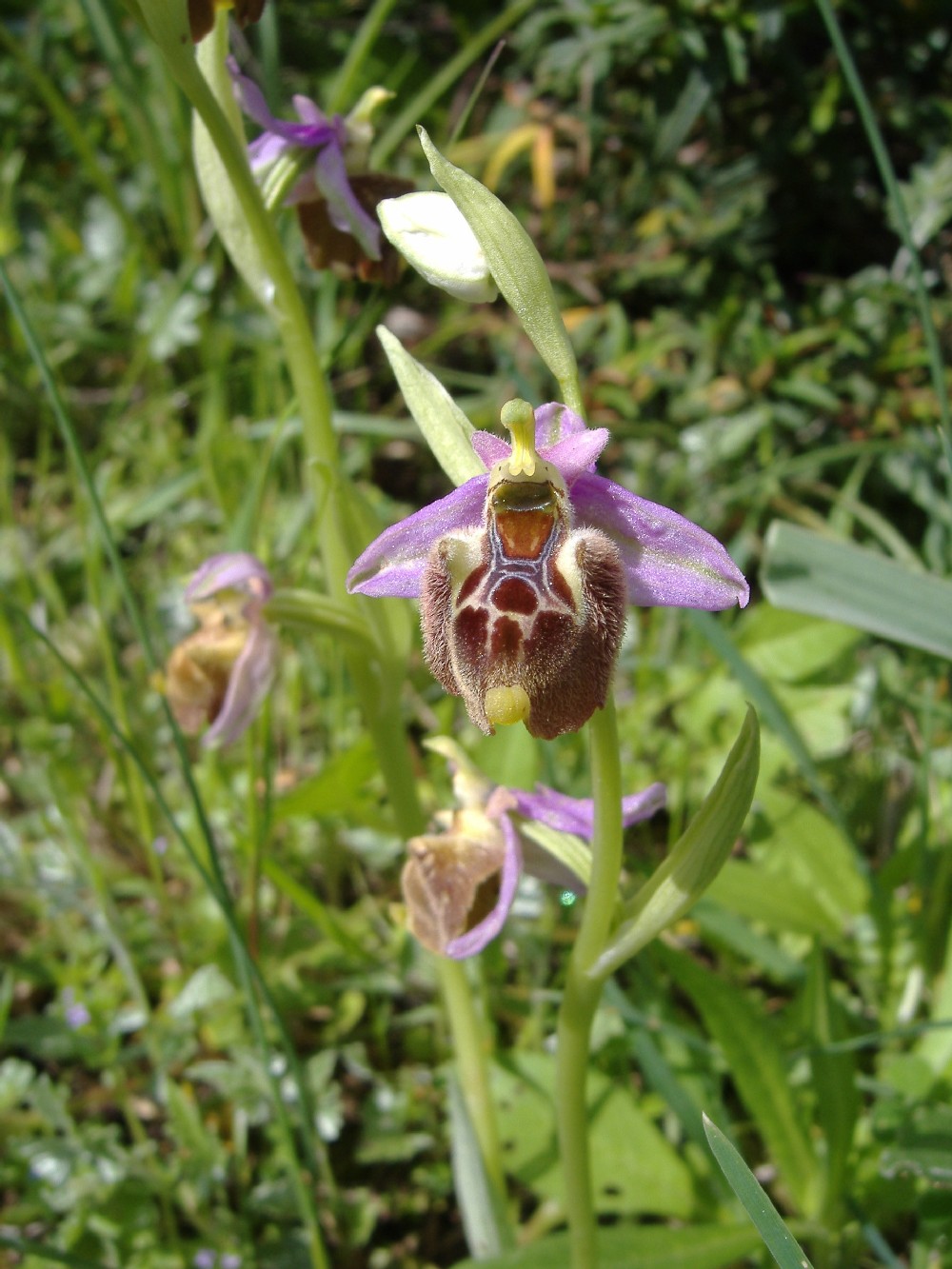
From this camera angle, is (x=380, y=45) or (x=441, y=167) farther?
(x=380, y=45)

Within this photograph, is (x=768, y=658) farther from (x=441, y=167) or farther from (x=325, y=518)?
(x=441, y=167)

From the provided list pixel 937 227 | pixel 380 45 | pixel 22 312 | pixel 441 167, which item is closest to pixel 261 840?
pixel 22 312

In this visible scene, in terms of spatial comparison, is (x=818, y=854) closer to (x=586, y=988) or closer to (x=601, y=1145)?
(x=601, y=1145)

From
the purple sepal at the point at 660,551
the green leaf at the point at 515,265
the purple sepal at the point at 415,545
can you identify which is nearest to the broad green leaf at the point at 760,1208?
the purple sepal at the point at 660,551

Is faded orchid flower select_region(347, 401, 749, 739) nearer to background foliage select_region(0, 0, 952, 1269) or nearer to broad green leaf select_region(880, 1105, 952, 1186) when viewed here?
background foliage select_region(0, 0, 952, 1269)

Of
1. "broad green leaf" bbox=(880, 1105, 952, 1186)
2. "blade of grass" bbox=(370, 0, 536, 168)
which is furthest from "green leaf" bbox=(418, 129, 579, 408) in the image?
"blade of grass" bbox=(370, 0, 536, 168)
